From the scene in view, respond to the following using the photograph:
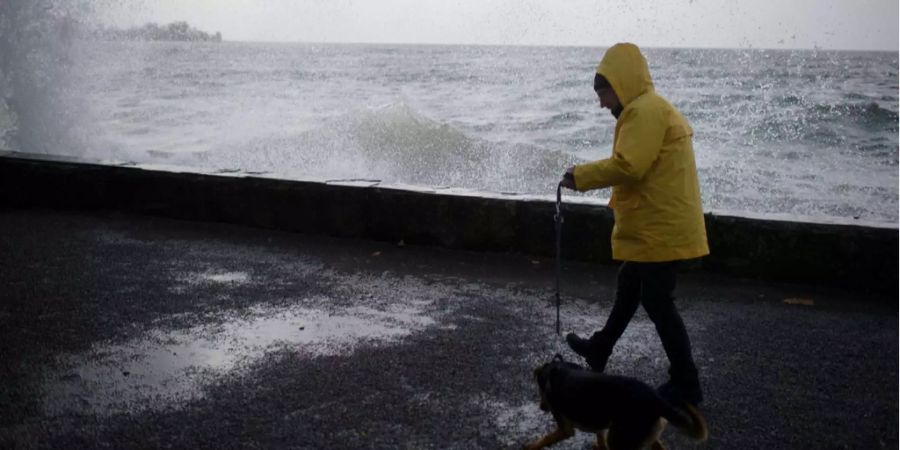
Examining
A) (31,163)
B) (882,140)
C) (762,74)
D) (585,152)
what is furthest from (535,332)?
(762,74)

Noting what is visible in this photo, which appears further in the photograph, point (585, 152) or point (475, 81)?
point (475, 81)

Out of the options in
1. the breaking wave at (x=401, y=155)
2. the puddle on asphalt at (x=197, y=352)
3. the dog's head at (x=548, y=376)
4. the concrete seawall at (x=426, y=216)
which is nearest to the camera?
the dog's head at (x=548, y=376)

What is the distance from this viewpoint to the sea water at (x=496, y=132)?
17094mm

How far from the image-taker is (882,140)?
23.5 meters

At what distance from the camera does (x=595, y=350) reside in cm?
412

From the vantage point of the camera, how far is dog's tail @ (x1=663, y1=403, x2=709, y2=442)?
2.85 m

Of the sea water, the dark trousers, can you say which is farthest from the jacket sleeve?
the sea water

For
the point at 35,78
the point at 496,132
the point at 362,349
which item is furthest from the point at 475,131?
the point at 362,349

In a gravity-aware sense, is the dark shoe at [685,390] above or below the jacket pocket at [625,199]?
below

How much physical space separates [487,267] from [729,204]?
9829 millimetres

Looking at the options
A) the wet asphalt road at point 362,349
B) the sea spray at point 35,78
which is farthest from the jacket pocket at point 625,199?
the sea spray at point 35,78

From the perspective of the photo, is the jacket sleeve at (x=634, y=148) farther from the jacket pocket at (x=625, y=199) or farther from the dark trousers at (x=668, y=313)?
the dark trousers at (x=668, y=313)

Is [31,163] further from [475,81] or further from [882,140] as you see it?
[475,81]

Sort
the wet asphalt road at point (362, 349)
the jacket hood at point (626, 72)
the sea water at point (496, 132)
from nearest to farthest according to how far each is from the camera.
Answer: the wet asphalt road at point (362, 349), the jacket hood at point (626, 72), the sea water at point (496, 132)
